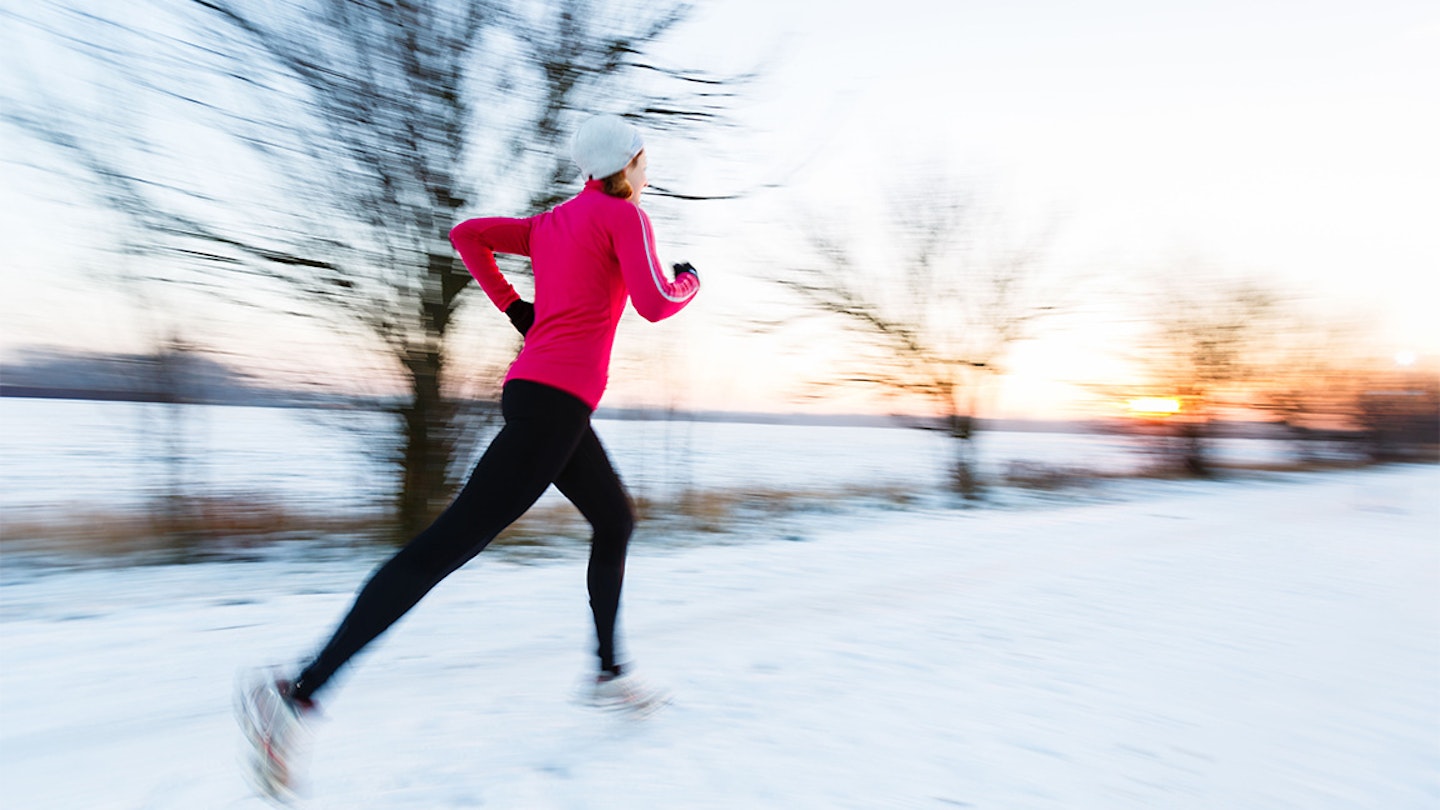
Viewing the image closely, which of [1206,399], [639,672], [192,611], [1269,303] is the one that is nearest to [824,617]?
[639,672]

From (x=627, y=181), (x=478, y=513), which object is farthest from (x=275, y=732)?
(x=627, y=181)

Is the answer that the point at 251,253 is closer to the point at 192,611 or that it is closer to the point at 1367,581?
the point at 192,611

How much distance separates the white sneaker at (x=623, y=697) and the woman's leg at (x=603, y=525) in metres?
0.04

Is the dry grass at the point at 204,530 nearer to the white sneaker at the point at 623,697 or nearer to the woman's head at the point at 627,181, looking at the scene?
the white sneaker at the point at 623,697

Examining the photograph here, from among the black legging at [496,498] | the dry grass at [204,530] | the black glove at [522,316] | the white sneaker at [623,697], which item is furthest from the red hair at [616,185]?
the dry grass at [204,530]

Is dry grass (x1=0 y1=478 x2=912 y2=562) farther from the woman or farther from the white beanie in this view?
the white beanie

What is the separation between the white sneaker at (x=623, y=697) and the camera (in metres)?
2.22

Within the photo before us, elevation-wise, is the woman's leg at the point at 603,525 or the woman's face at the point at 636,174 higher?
the woman's face at the point at 636,174

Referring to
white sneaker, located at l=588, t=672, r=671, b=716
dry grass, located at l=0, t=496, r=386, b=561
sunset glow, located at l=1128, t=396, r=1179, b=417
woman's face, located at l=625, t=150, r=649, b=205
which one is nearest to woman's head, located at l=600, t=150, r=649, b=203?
woman's face, located at l=625, t=150, r=649, b=205

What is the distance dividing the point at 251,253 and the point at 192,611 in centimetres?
204

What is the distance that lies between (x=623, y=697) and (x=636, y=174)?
4.91ft

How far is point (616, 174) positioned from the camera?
208 cm

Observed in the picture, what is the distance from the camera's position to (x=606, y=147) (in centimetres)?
206

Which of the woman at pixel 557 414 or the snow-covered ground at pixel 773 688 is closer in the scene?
the woman at pixel 557 414
